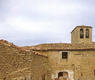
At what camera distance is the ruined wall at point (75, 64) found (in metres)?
16.6

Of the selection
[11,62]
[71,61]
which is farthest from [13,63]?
[71,61]

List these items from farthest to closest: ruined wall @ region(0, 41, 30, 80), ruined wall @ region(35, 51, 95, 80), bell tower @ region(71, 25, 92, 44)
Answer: bell tower @ region(71, 25, 92, 44), ruined wall @ region(35, 51, 95, 80), ruined wall @ region(0, 41, 30, 80)

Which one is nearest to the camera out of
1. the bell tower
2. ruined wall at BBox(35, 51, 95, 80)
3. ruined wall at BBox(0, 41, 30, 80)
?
ruined wall at BBox(0, 41, 30, 80)

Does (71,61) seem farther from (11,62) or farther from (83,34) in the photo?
(83,34)

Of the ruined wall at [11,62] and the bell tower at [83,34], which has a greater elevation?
the bell tower at [83,34]

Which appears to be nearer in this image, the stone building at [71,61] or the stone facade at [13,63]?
the stone facade at [13,63]

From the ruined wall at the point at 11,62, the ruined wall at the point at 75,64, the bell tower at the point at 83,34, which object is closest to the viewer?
the ruined wall at the point at 11,62

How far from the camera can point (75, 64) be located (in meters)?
16.8

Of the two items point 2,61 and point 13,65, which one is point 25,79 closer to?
point 13,65

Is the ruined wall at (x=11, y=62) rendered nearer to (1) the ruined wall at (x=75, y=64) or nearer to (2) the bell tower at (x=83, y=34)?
(1) the ruined wall at (x=75, y=64)

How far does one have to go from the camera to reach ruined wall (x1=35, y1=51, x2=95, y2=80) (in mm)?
16609

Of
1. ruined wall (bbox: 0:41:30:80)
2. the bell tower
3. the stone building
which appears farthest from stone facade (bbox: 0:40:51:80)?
the bell tower

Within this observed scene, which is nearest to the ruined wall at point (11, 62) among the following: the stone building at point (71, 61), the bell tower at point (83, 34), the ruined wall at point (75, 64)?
the stone building at point (71, 61)

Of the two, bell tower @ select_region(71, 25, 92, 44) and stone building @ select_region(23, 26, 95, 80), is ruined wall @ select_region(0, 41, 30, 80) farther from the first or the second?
bell tower @ select_region(71, 25, 92, 44)
